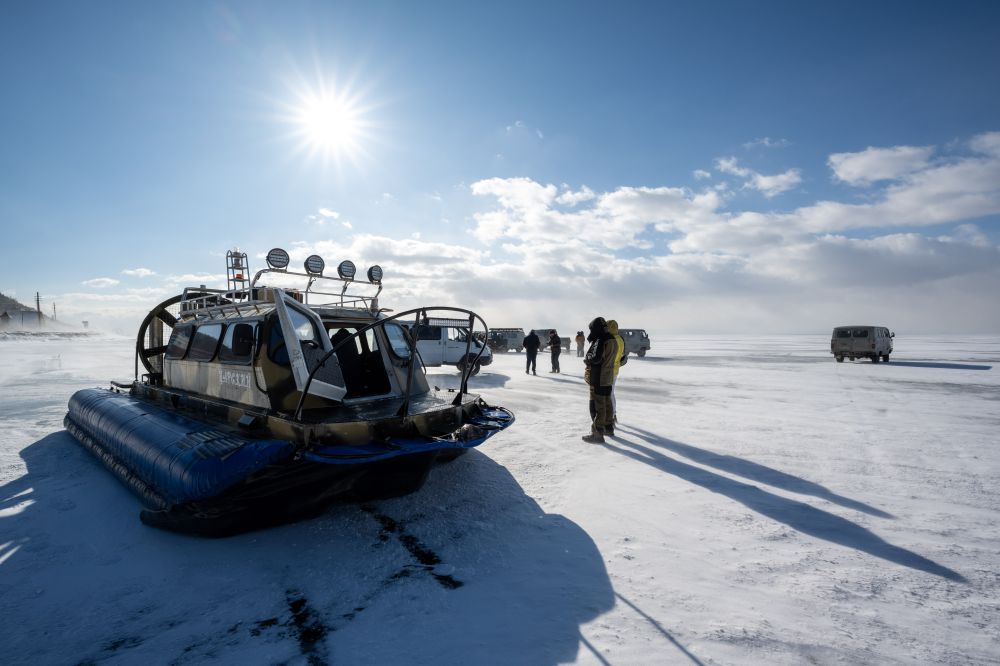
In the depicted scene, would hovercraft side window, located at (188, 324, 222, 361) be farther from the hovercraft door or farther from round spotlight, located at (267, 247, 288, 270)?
the hovercraft door

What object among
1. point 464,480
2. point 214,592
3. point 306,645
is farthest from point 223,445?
point 464,480

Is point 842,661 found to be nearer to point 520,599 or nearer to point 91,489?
point 520,599

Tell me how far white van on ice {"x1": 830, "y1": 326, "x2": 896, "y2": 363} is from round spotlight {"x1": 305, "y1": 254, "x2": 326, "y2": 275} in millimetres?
26154

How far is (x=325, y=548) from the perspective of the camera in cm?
399

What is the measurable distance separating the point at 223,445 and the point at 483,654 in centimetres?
303

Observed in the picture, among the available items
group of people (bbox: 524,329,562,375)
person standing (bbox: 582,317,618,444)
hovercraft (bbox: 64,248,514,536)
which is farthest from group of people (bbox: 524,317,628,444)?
group of people (bbox: 524,329,562,375)

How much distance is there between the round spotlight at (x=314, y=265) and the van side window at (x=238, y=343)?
1.51m

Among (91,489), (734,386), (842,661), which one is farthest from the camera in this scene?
(734,386)

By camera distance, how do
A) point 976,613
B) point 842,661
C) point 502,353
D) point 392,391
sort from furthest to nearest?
point 502,353 < point 392,391 < point 976,613 < point 842,661

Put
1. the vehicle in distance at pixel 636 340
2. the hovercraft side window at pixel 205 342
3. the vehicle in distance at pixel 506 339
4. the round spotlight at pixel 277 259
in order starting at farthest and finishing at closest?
1. the vehicle in distance at pixel 506 339
2. the vehicle in distance at pixel 636 340
3. the round spotlight at pixel 277 259
4. the hovercraft side window at pixel 205 342

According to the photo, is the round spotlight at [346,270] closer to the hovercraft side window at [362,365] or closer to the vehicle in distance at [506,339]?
the hovercraft side window at [362,365]

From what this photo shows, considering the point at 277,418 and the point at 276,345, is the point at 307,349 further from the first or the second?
the point at 277,418

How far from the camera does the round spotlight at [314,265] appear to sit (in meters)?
6.96

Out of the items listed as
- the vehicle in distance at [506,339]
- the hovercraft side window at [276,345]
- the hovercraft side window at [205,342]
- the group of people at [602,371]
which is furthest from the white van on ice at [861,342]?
the hovercraft side window at [205,342]
